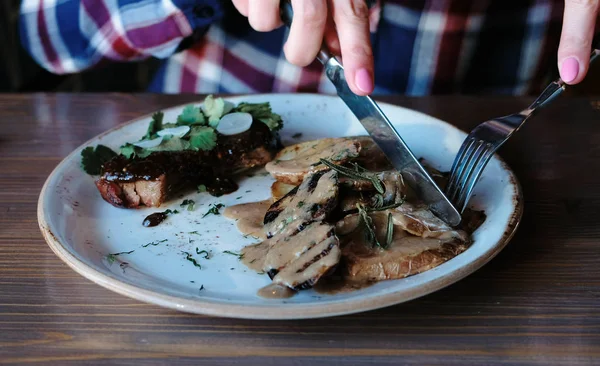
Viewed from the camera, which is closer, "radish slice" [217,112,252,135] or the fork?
the fork

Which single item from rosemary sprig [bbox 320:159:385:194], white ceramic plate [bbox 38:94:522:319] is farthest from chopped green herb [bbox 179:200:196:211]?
rosemary sprig [bbox 320:159:385:194]

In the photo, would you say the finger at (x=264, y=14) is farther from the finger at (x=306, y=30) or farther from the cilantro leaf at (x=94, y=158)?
the cilantro leaf at (x=94, y=158)

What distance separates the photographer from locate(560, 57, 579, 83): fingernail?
1.53 meters

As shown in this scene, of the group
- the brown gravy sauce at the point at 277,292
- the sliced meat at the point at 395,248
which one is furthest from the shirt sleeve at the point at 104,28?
the brown gravy sauce at the point at 277,292

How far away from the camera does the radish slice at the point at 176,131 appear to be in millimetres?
1951

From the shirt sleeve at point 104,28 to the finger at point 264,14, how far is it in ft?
2.87

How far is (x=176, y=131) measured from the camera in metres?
1.96

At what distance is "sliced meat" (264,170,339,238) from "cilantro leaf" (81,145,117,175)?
64cm

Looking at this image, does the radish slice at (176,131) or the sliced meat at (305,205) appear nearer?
the sliced meat at (305,205)

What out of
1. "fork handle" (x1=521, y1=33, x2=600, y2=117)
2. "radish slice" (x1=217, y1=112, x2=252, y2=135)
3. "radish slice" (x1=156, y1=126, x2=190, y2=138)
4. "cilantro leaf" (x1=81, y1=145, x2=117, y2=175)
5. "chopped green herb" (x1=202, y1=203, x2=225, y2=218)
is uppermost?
"fork handle" (x1=521, y1=33, x2=600, y2=117)

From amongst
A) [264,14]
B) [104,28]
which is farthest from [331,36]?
[104,28]

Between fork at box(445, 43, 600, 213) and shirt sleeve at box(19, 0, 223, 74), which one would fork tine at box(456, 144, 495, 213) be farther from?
shirt sleeve at box(19, 0, 223, 74)

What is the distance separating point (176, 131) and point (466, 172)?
88cm

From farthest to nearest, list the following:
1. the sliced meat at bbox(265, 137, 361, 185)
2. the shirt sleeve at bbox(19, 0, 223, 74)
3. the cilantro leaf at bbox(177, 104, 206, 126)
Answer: the shirt sleeve at bbox(19, 0, 223, 74) → the cilantro leaf at bbox(177, 104, 206, 126) → the sliced meat at bbox(265, 137, 361, 185)
